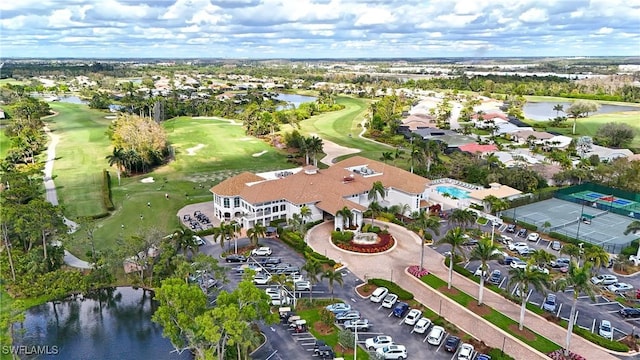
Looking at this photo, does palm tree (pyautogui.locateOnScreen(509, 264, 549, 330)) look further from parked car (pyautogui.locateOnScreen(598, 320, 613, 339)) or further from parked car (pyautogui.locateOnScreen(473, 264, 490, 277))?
parked car (pyautogui.locateOnScreen(598, 320, 613, 339))

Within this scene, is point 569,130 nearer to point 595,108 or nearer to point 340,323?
point 595,108

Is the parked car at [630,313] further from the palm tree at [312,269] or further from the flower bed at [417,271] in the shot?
the palm tree at [312,269]

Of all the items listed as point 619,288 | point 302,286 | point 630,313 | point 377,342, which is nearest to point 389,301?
point 377,342

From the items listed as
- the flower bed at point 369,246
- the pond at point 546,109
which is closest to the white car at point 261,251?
the flower bed at point 369,246

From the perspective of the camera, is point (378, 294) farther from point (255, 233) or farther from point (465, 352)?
point (255, 233)

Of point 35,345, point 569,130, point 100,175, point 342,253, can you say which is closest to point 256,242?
point 342,253

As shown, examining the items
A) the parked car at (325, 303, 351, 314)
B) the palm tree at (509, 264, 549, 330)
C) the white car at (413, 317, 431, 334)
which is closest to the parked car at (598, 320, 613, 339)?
the palm tree at (509, 264, 549, 330)

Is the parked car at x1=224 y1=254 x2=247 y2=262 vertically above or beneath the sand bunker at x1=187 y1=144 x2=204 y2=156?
beneath
